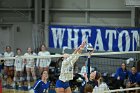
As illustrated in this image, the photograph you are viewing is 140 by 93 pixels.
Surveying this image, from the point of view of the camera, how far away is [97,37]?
15703mm

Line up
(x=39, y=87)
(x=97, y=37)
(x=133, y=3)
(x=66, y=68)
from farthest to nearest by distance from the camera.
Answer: (x=97, y=37) < (x=133, y=3) < (x=66, y=68) < (x=39, y=87)

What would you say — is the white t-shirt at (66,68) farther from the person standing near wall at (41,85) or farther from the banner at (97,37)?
the banner at (97,37)

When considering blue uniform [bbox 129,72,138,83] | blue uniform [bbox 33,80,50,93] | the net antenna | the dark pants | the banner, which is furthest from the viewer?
the banner

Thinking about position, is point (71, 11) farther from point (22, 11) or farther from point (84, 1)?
point (22, 11)

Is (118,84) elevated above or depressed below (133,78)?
below

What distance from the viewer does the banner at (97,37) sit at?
14.8m

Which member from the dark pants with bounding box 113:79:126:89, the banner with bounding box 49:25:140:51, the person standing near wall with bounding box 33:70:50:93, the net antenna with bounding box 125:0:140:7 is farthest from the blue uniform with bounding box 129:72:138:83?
the person standing near wall with bounding box 33:70:50:93

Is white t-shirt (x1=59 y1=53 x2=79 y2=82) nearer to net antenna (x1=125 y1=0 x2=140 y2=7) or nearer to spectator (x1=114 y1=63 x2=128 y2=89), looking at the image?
spectator (x1=114 y1=63 x2=128 y2=89)

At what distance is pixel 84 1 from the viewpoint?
17312 millimetres

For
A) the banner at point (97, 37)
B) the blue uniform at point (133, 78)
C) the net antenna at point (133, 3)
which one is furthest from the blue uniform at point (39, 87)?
the banner at point (97, 37)

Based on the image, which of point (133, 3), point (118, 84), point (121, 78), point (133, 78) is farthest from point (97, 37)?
point (118, 84)

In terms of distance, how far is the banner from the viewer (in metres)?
14.8

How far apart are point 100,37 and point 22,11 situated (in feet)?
15.9

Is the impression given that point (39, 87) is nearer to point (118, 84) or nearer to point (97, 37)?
point (118, 84)
